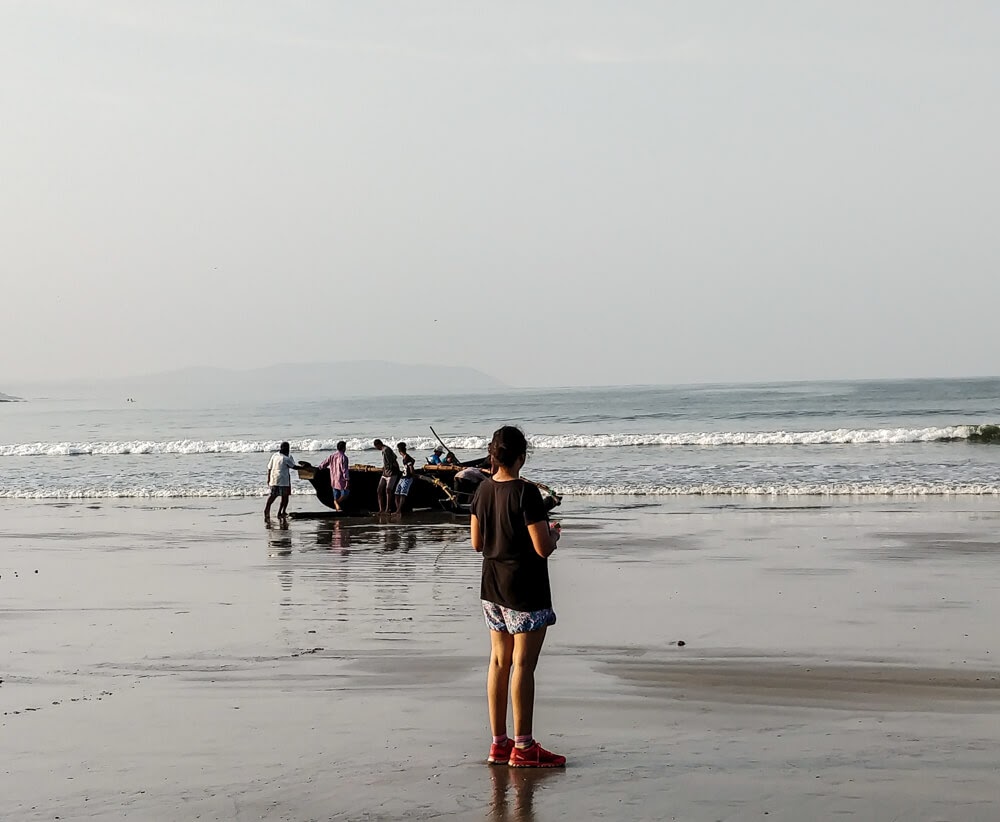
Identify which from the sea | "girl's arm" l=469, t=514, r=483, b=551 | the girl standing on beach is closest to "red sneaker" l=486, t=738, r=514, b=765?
the girl standing on beach

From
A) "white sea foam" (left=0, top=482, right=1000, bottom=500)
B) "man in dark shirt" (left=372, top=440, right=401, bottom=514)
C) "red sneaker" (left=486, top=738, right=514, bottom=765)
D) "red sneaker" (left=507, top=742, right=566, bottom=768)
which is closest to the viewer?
"red sneaker" (left=507, top=742, right=566, bottom=768)

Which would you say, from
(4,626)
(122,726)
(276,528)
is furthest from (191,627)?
(276,528)

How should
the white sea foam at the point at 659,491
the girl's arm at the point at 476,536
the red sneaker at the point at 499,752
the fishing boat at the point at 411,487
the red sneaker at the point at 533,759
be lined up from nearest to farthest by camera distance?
the red sneaker at the point at 533,759, the red sneaker at the point at 499,752, the girl's arm at the point at 476,536, the fishing boat at the point at 411,487, the white sea foam at the point at 659,491

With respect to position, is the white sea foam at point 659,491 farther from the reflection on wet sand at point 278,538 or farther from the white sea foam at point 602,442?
the white sea foam at point 602,442

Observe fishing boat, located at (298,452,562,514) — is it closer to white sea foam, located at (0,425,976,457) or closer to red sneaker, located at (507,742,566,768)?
red sneaker, located at (507,742,566,768)

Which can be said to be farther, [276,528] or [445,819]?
[276,528]

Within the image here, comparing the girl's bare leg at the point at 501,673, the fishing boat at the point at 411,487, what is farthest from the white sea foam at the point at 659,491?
the girl's bare leg at the point at 501,673

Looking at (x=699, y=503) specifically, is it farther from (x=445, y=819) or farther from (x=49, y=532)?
(x=445, y=819)

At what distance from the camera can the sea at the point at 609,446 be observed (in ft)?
87.0

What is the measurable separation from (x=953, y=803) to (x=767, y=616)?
4.82m

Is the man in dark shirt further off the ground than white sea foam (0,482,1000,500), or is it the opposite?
the man in dark shirt

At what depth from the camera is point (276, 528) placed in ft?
62.3

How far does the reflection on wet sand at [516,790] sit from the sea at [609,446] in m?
18.0

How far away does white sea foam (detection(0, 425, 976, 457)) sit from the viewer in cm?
4047
